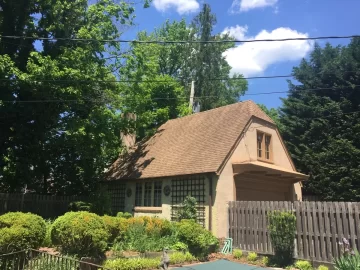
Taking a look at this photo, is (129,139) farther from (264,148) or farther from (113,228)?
(113,228)

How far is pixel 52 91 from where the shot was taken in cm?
1753

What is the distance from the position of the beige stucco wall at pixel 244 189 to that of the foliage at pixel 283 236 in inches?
124

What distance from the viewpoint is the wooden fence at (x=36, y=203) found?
18570mm

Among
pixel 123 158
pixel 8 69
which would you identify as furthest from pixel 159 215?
pixel 8 69

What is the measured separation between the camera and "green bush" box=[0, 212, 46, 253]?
9250 millimetres

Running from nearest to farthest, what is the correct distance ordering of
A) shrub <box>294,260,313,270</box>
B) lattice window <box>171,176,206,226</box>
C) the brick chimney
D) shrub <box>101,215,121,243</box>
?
shrub <box>294,260,313,270</box> < shrub <box>101,215,121,243</box> < lattice window <box>171,176,206,226</box> < the brick chimney

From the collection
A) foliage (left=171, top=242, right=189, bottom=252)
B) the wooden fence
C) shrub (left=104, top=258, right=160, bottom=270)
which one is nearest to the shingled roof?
the wooden fence

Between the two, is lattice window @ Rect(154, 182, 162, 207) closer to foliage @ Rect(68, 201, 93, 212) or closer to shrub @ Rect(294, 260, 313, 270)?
foliage @ Rect(68, 201, 93, 212)

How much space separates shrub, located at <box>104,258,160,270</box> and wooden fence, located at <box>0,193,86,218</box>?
11179 millimetres

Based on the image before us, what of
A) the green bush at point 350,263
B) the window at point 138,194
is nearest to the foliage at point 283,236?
the green bush at point 350,263

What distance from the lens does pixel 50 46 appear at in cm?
1931

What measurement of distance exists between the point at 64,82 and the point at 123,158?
27.4ft

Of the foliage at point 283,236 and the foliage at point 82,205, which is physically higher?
the foliage at point 82,205

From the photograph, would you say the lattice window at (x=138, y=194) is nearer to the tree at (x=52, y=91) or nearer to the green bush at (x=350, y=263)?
the tree at (x=52, y=91)
